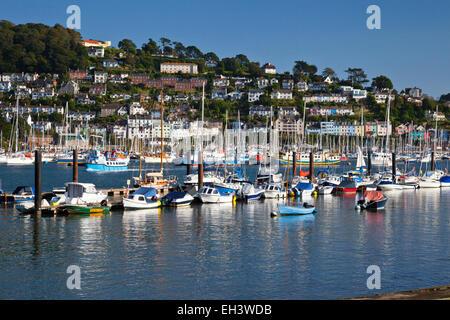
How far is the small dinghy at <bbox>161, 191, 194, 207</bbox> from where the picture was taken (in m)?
48.0

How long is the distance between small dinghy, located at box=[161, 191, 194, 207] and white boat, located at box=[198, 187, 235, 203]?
55.8 inches

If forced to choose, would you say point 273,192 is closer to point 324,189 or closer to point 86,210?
→ point 324,189

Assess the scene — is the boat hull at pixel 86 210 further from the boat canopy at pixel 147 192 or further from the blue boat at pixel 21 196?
the blue boat at pixel 21 196

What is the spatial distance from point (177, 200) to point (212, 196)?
3.39 meters

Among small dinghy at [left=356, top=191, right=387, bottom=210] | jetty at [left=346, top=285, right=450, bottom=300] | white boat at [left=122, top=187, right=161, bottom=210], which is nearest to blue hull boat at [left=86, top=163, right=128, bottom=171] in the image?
white boat at [left=122, top=187, right=161, bottom=210]

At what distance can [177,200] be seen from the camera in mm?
47938

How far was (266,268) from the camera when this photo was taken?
89.0ft

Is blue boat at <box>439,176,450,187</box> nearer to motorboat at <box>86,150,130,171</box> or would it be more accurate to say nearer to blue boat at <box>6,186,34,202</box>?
blue boat at <box>6,186,34,202</box>

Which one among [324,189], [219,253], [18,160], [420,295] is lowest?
[219,253]

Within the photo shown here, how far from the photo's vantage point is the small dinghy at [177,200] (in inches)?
1890

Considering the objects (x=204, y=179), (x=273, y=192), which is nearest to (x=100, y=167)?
(x=204, y=179)

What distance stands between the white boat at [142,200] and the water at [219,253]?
758 mm
